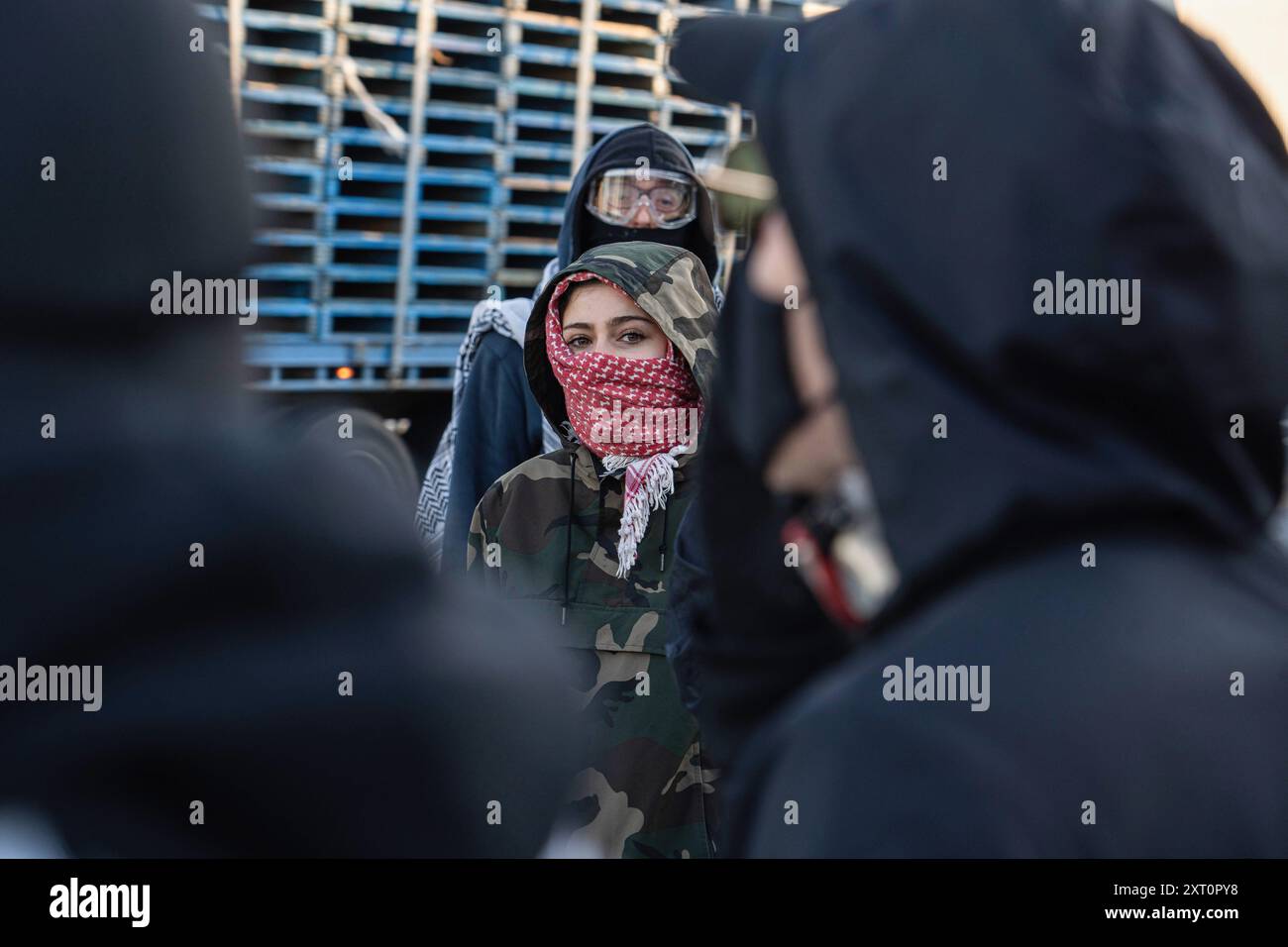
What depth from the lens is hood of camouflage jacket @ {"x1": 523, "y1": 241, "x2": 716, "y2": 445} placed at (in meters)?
3.09

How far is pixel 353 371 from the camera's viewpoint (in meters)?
7.20

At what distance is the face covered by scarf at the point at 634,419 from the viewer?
3.01 meters

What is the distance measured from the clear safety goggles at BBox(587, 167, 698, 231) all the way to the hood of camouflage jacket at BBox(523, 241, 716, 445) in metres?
0.96

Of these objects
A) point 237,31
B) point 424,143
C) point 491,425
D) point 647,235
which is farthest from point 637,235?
point 424,143

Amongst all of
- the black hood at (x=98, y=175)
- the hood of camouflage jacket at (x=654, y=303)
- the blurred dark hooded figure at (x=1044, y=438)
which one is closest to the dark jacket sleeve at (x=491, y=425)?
the hood of camouflage jacket at (x=654, y=303)

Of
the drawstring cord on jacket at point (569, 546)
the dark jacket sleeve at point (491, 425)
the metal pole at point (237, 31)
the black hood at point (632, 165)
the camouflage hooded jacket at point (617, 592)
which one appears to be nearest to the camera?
the camouflage hooded jacket at point (617, 592)

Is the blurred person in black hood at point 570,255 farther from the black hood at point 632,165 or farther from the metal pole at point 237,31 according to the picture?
the metal pole at point 237,31

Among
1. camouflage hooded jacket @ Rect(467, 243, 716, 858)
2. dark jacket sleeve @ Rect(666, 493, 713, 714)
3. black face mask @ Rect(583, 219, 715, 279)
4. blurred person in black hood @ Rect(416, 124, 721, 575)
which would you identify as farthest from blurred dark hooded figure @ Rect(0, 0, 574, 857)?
black face mask @ Rect(583, 219, 715, 279)

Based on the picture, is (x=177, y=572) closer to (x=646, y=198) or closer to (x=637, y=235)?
(x=637, y=235)

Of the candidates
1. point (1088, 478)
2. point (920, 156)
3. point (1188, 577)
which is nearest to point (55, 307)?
point (920, 156)

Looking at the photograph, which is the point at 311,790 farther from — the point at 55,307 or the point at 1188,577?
the point at 1188,577

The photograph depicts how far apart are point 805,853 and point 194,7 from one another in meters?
0.87

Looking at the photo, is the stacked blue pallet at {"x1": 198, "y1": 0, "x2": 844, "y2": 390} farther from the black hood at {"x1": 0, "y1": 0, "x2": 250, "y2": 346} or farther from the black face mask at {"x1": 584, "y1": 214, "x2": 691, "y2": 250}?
the black hood at {"x1": 0, "y1": 0, "x2": 250, "y2": 346}

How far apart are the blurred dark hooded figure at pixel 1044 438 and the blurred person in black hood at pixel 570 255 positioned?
3020mm
